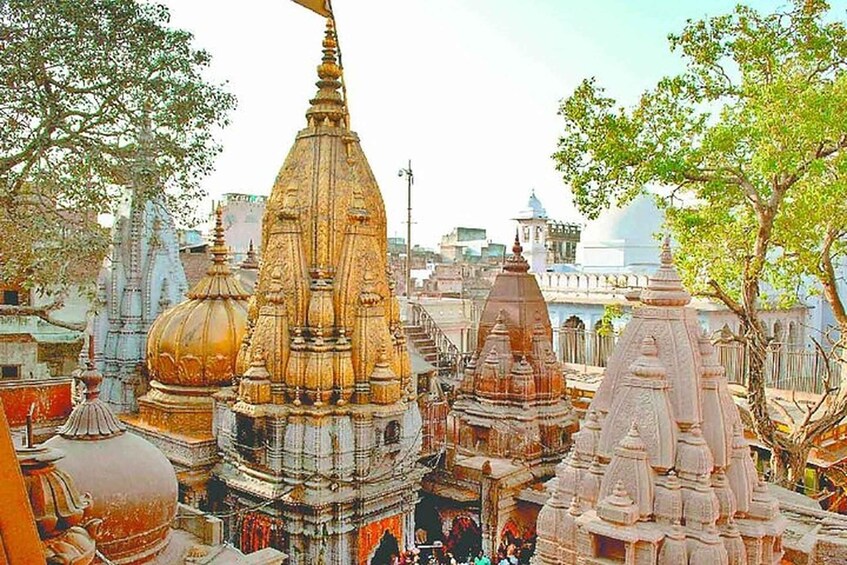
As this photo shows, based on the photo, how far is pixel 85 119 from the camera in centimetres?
870

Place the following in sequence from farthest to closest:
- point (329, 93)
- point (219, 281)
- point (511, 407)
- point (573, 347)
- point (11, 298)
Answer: point (573, 347), point (11, 298), point (511, 407), point (219, 281), point (329, 93)

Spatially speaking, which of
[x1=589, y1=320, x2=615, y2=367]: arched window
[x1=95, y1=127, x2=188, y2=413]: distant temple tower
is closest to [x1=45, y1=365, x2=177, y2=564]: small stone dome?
[x1=95, y1=127, x2=188, y2=413]: distant temple tower

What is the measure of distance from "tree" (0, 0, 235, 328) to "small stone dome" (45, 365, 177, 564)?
2534mm

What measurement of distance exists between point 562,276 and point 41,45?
23.8m

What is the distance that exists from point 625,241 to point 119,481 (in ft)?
89.6

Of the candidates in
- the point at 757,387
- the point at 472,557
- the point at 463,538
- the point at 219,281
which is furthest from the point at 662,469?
the point at 219,281

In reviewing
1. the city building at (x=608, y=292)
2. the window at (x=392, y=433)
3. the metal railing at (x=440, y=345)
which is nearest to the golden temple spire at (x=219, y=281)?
the window at (x=392, y=433)

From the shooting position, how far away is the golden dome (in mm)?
13508

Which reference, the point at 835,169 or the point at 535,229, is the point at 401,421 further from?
the point at 535,229

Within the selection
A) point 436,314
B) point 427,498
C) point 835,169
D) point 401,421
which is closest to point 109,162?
point 401,421

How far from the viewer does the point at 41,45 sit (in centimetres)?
803

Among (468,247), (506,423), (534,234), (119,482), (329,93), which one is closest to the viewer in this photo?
(119,482)

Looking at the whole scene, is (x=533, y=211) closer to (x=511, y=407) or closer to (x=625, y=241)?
(x=625, y=241)

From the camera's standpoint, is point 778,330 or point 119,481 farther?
point 778,330
